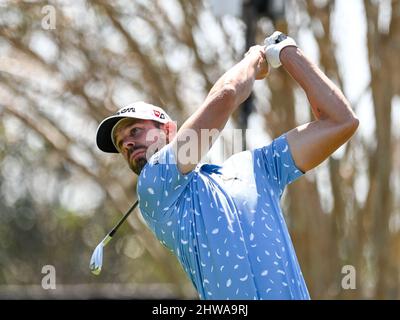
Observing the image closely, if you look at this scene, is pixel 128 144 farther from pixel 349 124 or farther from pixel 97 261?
pixel 349 124

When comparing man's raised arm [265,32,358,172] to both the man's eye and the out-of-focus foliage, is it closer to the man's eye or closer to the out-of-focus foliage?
the man's eye

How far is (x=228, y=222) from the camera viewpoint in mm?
4094

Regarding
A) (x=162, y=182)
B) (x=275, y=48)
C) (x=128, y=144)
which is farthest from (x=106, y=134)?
(x=275, y=48)

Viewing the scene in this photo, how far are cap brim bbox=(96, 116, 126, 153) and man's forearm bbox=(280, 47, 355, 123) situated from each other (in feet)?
2.23

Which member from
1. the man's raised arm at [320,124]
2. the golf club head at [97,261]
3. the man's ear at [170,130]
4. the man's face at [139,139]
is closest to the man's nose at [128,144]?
the man's face at [139,139]

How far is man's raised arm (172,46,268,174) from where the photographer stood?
415cm

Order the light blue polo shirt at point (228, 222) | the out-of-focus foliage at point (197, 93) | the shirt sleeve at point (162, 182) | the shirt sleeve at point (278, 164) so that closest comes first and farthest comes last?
the light blue polo shirt at point (228, 222)
the shirt sleeve at point (162, 182)
the shirt sleeve at point (278, 164)
the out-of-focus foliage at point (197, 93)

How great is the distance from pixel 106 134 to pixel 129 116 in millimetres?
218

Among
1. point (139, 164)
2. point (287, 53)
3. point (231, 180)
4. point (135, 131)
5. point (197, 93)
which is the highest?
point (197, 93)

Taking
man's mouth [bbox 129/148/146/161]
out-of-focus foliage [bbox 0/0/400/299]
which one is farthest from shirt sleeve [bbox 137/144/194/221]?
out-of-focus foliage [bbox 0/0/400/299]

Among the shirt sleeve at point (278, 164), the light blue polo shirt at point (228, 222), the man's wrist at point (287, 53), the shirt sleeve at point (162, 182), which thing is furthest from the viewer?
the man's wrist at point (287, 53)

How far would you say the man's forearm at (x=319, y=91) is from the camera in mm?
4367

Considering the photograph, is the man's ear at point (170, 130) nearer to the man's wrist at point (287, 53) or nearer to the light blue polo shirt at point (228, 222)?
the light blue polo shirt at point (228, 222)

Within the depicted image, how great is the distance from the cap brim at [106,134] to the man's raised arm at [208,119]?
389 mm
